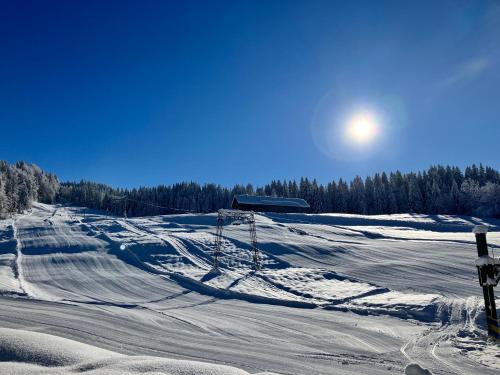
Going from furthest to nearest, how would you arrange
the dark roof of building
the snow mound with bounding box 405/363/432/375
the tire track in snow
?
the dark roof of building, the tire track in snow, the snow mound with bounding box 405/363/432/375

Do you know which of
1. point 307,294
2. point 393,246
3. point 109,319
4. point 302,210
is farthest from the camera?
point 302,210

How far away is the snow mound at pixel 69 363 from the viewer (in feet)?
15.0

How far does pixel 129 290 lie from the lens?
19.6 m

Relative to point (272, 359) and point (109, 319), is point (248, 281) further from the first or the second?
point (272, 359)

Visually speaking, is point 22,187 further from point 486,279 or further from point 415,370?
point 415,370

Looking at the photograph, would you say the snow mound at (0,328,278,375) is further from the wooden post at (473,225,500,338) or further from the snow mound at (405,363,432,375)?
the wooden post at (473,225,500,338)

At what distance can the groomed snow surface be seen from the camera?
8.25 meters

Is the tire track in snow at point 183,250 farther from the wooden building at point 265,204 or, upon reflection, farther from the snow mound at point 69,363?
the wooden building at point 265,204

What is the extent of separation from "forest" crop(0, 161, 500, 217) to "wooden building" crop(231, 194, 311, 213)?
47.6 feet

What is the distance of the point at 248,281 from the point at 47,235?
26.9 meters

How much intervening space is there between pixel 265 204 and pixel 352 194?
31.4 metres

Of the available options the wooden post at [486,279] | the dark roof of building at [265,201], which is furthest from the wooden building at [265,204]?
the wooden post at [486,279]

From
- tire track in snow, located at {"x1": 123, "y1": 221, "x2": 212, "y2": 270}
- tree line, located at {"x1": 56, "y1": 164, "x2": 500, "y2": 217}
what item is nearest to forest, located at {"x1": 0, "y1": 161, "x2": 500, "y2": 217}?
tree line, located at {"x1": 56, "y1": 164, "x2": 500, "y2": 217}

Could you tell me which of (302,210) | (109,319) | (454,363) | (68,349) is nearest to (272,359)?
(454,363)
